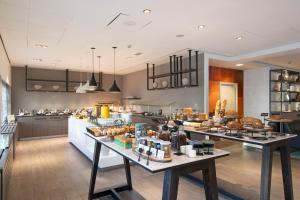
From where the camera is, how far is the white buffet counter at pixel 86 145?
390 centimetres

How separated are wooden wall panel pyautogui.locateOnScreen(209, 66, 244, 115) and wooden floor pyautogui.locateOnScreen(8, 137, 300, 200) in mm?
1879

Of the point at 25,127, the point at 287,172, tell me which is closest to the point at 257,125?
the point at 287,172

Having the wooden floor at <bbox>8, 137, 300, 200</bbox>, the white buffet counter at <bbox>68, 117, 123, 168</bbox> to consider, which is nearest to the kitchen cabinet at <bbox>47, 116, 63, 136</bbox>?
the white buffet counter at <bbox>68, 117, 123, 168</bbox>

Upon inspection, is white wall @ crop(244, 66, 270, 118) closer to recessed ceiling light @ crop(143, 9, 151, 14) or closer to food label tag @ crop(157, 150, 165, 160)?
recessed ceiling light @ crop(143, 9, 151, 14)

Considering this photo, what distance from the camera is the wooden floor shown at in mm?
2871

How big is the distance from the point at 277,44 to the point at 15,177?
232 inches

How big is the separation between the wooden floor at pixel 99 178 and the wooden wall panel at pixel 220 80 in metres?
1.88

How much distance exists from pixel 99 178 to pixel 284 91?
659cm

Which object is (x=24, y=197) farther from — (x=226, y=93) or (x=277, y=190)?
(x=226, y=93)

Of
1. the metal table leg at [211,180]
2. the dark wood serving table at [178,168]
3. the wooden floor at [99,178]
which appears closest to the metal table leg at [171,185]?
the dark wood serving table at [178,168]

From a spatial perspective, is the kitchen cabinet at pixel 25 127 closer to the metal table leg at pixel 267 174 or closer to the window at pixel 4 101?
the window at pixel 4 101

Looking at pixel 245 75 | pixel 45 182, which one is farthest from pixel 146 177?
pixel 245 75

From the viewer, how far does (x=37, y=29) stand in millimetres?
3381

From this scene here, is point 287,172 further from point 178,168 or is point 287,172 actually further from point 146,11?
point 146,11
